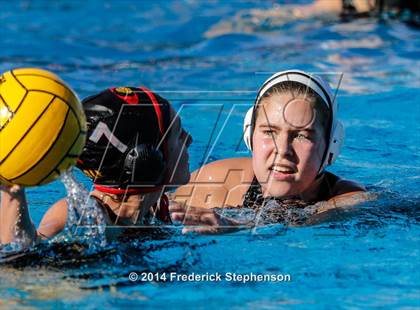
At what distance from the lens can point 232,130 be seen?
727 cm

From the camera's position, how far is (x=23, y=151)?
11.0 ft

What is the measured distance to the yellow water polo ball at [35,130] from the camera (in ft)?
11.0

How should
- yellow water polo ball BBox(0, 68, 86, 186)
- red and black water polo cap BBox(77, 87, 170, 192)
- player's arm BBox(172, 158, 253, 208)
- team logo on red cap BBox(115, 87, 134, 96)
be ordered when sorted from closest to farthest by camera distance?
yellow water polo ball BBox(0, 68, 86, 186) < red and black water polo cap BBox(77, 87, 170, 192) < team logo on red cap BBox(115, 87, 134, 96) < player's arm BBox(172, 158, 253, 208)

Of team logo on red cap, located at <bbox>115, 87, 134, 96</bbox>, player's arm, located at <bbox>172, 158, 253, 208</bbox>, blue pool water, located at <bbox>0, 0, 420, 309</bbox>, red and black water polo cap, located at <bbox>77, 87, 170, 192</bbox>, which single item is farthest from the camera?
player's arm, located at <bbox>172, 158, 253, 208</bbox>

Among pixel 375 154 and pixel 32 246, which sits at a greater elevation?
pixel 32 246

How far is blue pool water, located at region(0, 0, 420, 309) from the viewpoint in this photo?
12.6ft

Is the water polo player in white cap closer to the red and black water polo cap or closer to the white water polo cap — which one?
the white water polo cap

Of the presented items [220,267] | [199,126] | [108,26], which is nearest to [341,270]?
[220,267]

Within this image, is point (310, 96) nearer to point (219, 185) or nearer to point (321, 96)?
point (321, 96)

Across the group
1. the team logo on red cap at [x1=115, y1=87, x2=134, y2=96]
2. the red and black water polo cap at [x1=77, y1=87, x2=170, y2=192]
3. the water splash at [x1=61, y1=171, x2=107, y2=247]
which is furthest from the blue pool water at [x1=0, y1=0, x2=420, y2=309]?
the team logo on red cap at [x1=115, y1=87, x2=134, y2=96]

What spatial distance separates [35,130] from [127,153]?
2.29 feet

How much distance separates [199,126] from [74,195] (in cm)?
363

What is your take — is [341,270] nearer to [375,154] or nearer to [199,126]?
[375,154]

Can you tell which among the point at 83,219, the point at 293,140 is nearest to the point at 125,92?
the point at 83,219
